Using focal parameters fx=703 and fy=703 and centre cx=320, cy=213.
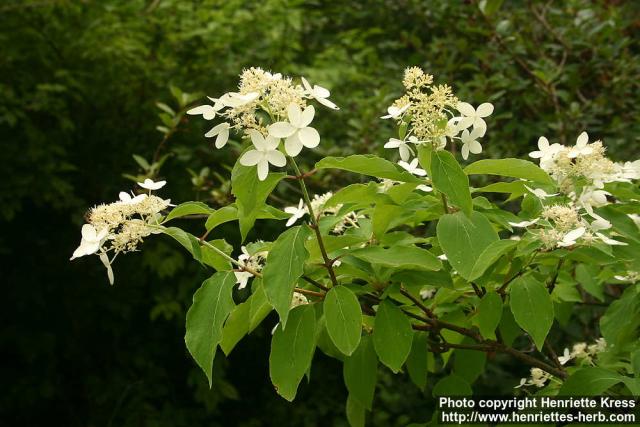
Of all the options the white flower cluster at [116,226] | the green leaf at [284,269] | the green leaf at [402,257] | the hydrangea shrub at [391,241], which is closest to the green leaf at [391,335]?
the hydrangea shrub at [391,241]

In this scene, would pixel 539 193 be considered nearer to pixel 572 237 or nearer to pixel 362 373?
pixel 572 237

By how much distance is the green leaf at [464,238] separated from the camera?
3.91ft

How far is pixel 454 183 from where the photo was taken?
119cm

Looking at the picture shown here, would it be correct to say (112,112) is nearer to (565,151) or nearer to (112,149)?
(112,149)

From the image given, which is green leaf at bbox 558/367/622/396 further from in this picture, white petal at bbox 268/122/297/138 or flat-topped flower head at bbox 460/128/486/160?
white petal at bbox 268/122/297/138

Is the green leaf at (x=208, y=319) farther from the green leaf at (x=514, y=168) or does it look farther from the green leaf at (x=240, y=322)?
the green leaf at (x=514, y=168)

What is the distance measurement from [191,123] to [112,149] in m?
0.43

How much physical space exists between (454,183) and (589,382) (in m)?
0.49

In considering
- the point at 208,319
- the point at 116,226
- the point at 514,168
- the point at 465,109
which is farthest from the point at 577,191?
the point at 116,226

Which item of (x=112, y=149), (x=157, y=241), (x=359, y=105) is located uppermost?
(x=359, y=105)

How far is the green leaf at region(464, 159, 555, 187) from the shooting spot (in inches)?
49.0

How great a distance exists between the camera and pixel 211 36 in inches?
146

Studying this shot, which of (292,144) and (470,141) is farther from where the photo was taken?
(470,141)

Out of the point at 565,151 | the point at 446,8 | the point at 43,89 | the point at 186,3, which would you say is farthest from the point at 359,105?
the point at 565,151
